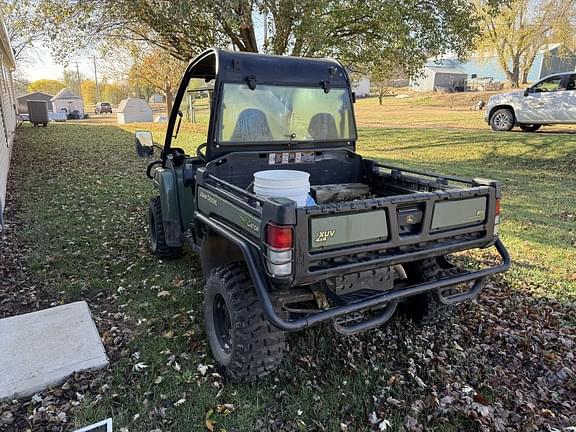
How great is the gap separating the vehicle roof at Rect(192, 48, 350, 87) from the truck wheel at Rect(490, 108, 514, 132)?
38.8 ft

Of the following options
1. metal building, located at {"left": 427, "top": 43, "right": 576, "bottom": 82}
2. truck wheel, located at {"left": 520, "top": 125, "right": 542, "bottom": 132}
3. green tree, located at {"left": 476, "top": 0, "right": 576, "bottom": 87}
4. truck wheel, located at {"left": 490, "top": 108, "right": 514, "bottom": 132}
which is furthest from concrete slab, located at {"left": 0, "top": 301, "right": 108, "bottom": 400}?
green tree, located at {"left": 476, "top": 0, "right": 576, "bottom": 87}

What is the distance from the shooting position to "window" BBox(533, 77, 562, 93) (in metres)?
12.1

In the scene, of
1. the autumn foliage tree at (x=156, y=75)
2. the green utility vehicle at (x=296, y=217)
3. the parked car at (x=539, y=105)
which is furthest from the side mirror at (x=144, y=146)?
the autumn foliage tree at (x=156, y=75)

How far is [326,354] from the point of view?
3051 mm

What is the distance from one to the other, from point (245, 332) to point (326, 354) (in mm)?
792

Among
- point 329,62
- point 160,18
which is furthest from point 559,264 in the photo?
point 160,18

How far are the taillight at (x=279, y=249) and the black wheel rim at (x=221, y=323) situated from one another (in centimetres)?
84

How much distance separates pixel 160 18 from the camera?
881 centimetres

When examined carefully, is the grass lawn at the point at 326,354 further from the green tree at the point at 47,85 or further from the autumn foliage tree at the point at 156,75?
the green tree at the point at 47,85

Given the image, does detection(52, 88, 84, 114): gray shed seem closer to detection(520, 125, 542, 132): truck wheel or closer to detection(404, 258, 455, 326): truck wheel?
detection(520, 125, 542, 132): truck wheel

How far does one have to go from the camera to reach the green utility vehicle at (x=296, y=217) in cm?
231

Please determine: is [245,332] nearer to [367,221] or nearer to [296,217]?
[296,217]

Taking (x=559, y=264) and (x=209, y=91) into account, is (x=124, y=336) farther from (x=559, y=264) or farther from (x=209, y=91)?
(x=559, y=264)

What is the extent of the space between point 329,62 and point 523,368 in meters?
2.93
